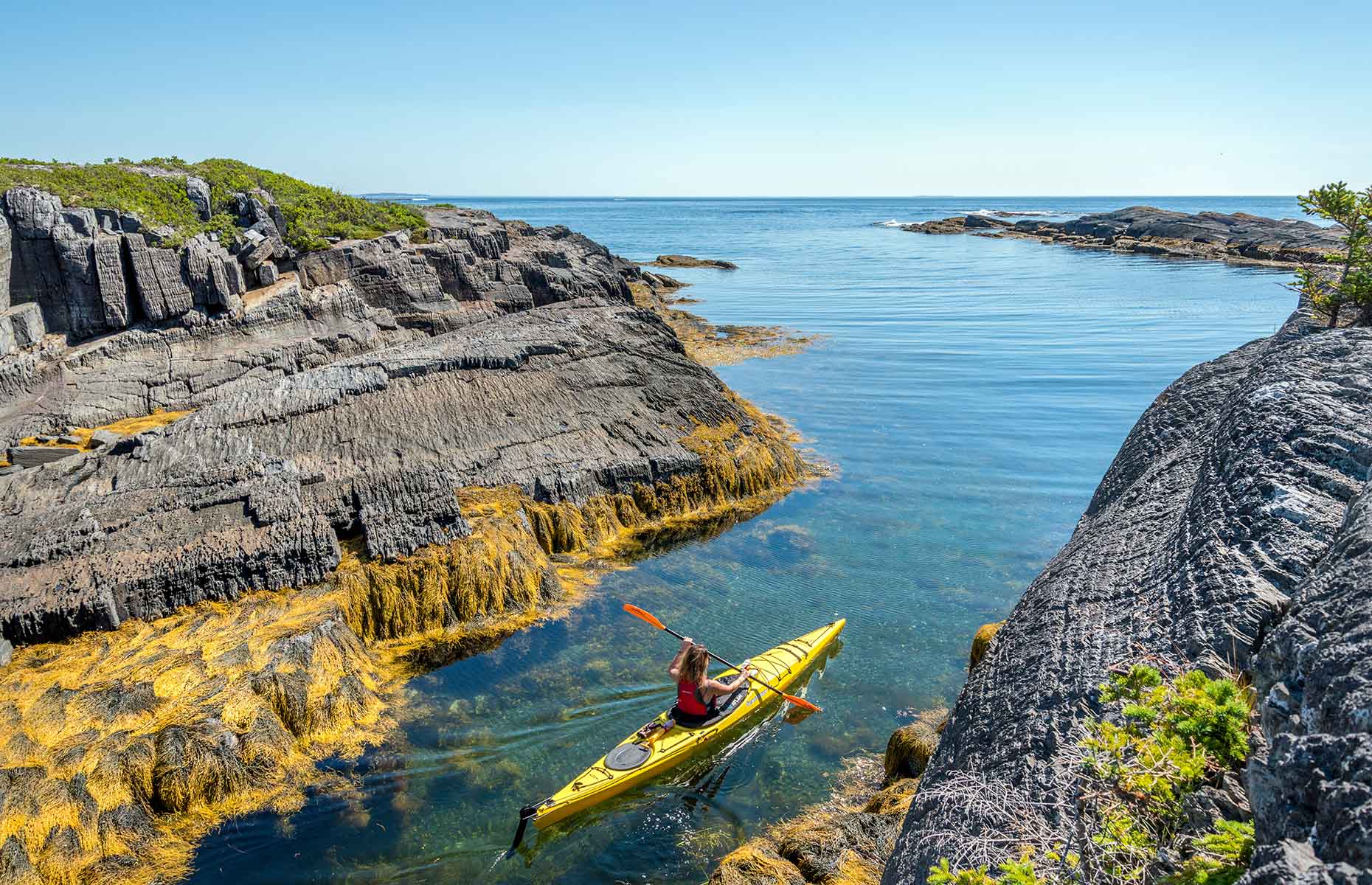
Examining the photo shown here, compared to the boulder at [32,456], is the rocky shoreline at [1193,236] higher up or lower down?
higher up

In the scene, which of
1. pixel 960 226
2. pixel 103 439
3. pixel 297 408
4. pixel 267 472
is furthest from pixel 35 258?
pixel 960 226

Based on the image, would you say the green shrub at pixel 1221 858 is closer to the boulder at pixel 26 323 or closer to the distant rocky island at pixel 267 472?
the distant rocky island at pixel 267 472

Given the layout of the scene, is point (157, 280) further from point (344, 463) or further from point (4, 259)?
point (344, 463)

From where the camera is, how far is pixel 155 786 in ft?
36.9

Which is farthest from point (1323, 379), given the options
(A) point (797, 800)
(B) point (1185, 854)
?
(A) point (797, 800)

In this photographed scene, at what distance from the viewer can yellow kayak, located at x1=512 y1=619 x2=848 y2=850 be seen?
11229 millimetres

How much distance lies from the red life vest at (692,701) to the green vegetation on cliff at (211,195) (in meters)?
21.1

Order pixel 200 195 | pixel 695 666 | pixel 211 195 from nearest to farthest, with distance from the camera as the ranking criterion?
pixel 695 666 < pixel 200 195 < pixel 211 195

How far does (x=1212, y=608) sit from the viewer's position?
778 cm

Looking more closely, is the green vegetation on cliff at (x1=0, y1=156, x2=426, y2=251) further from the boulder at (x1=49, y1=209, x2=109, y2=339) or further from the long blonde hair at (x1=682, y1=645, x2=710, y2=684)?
the long blonde hair at (x1=682, y1=645, x2=710, y2=684)

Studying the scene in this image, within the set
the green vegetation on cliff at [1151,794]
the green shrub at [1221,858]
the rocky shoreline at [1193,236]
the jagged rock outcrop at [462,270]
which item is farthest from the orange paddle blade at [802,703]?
the rocky shoreline at [1193,236]

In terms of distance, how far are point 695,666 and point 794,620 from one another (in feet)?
15.9

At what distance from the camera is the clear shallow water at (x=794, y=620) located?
36.4 feet

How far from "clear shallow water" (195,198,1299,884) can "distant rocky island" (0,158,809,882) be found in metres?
1.20
